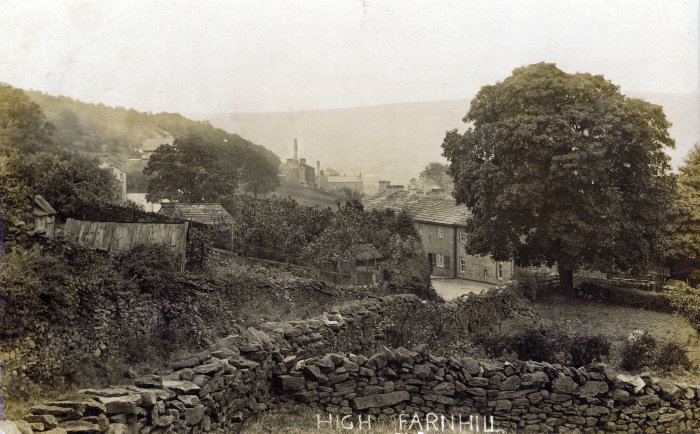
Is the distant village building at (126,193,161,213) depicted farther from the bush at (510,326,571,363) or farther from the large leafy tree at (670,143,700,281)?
the large leafy tree at (670,143,700,281)

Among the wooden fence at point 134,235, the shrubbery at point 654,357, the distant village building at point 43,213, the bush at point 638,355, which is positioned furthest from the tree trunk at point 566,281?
the distant village building at point 43,213

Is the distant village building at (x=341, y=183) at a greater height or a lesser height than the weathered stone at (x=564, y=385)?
greater

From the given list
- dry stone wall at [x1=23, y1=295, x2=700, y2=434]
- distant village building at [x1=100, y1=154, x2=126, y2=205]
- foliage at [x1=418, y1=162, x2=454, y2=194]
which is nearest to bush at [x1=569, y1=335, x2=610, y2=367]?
dry stone wall at [x1=23, y1=295, x2=700, y2=434]

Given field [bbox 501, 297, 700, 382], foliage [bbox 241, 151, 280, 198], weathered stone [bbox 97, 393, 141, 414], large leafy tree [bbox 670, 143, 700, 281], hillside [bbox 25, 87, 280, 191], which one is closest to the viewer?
weathered stone [bbox 97, 393, 141, 414]

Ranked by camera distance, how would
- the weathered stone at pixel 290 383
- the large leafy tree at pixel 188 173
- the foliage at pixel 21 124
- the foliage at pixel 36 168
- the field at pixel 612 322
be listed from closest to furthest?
the weathered stone at pixel 290 383, the foliage at pixel 21 124, the foliage at pixel 36 168, the field at pixel 612 322, the large leafy tree at pixel 188 173

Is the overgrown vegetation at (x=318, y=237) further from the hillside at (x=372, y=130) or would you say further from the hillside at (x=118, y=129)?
the hillside at (x=118, y=129)

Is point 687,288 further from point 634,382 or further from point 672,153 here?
point 634,382

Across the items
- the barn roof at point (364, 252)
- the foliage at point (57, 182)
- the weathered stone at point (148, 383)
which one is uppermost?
the foliage at point (57, 182)

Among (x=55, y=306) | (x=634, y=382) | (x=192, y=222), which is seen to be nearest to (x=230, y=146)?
(x=192, y=222)
